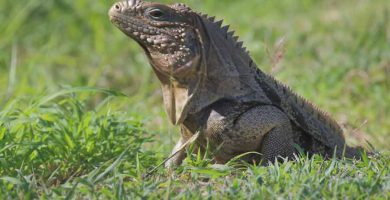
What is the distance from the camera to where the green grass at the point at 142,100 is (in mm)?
5320

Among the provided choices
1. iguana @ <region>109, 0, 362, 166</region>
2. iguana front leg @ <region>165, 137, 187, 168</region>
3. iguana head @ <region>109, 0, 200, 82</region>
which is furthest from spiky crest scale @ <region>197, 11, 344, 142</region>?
iguana front leg @ <region>165, 137, 187, 168</region>

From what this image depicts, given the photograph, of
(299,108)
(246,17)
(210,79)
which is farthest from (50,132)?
(246,17)

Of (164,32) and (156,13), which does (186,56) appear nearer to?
(164,32)

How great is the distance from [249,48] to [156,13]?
510 centimetres

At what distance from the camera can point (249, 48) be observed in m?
11.3

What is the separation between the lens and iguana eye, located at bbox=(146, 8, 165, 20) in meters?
6.27

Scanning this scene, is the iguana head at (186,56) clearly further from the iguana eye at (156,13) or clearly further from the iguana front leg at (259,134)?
the iguana front leg at (259,134)

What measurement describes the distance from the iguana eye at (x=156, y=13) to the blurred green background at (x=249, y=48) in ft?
4.97

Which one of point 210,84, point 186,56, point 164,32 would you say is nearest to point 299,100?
point 210,84

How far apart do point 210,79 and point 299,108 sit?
774mm

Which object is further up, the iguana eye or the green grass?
the iguana eye

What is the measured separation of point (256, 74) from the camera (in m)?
6.32

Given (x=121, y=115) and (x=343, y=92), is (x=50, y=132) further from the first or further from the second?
(x=343, y=92)

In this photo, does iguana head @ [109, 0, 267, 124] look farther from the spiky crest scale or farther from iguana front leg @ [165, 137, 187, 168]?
iguana front leg @ [165, 137, 187, 168]
